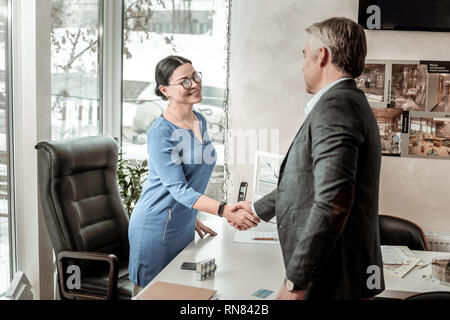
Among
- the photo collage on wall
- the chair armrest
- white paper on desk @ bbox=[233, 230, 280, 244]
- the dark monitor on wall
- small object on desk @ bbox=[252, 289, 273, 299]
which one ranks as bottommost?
the chair armrest

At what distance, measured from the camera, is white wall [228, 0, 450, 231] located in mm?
3090

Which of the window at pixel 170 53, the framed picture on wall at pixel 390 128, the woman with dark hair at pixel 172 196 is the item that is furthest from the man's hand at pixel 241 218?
the framed picture on wall at pixel 390 128

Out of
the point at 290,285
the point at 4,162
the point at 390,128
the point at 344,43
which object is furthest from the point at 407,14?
the point at 4,162

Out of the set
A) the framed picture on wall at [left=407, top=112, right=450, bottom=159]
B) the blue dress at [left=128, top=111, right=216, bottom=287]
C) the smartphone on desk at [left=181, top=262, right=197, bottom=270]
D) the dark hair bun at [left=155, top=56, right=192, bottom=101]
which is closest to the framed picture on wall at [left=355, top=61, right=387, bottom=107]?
the framed picture on wall at [left=407, top=112, right=450, bottom=159]

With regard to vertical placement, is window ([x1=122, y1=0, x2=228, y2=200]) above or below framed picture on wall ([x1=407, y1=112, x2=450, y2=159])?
above

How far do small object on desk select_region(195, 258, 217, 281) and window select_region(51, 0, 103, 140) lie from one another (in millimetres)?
1583

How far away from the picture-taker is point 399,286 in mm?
1943

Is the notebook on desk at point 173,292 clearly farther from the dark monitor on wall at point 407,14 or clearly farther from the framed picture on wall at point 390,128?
the dark monitor on wall at point 407,14

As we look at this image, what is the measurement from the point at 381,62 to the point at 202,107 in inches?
51.8

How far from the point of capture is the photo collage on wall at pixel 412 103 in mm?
3066

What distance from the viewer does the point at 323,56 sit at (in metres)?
1.45

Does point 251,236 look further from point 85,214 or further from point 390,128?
point 390,128

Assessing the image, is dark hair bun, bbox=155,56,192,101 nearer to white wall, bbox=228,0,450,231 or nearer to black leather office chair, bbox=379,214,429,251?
white wall, bbox=228,0,450,231
